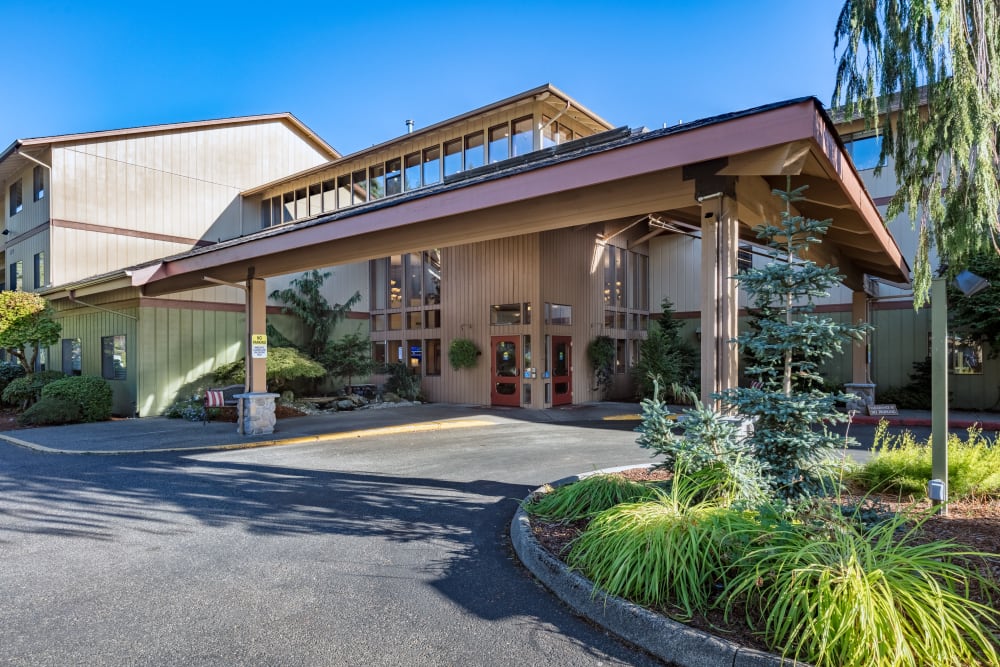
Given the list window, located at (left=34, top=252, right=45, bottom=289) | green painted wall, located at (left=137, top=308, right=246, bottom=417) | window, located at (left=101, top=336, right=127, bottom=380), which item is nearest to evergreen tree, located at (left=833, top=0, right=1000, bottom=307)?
green painted wall, located at (left=137, top=308, right=246, bottom=417)

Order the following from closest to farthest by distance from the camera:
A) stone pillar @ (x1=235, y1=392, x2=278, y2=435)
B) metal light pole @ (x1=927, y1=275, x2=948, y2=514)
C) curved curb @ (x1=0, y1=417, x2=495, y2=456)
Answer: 1. metal light pole @ (x1=927, y1=275, x2=948, y2=514)
2. curved curb @ (x1=0, y1=417, x2=495, y2=456)
3. stone pillar @ (x1=235, y1=392, x2=278, y2=435)

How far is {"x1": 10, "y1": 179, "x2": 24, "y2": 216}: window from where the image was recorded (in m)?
19.0

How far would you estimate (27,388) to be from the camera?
49.9ft

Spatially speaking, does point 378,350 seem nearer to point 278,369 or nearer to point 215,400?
point 278,369

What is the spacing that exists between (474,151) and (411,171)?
2.60 metres

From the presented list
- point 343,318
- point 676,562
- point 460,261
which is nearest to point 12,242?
point 343,318

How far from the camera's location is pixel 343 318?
19.0 m

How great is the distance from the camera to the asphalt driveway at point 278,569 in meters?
3.12

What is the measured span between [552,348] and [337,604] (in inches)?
512

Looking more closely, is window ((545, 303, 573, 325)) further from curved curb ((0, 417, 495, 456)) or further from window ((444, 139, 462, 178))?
window ((444, 139, 462, 178))

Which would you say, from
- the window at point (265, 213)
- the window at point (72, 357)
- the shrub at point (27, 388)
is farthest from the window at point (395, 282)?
the shrub at point (27, 388)

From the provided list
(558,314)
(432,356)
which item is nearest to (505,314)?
(558,314)

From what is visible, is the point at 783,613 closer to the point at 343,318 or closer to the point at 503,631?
the point at 503,631

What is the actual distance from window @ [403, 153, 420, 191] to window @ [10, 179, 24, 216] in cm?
1369
